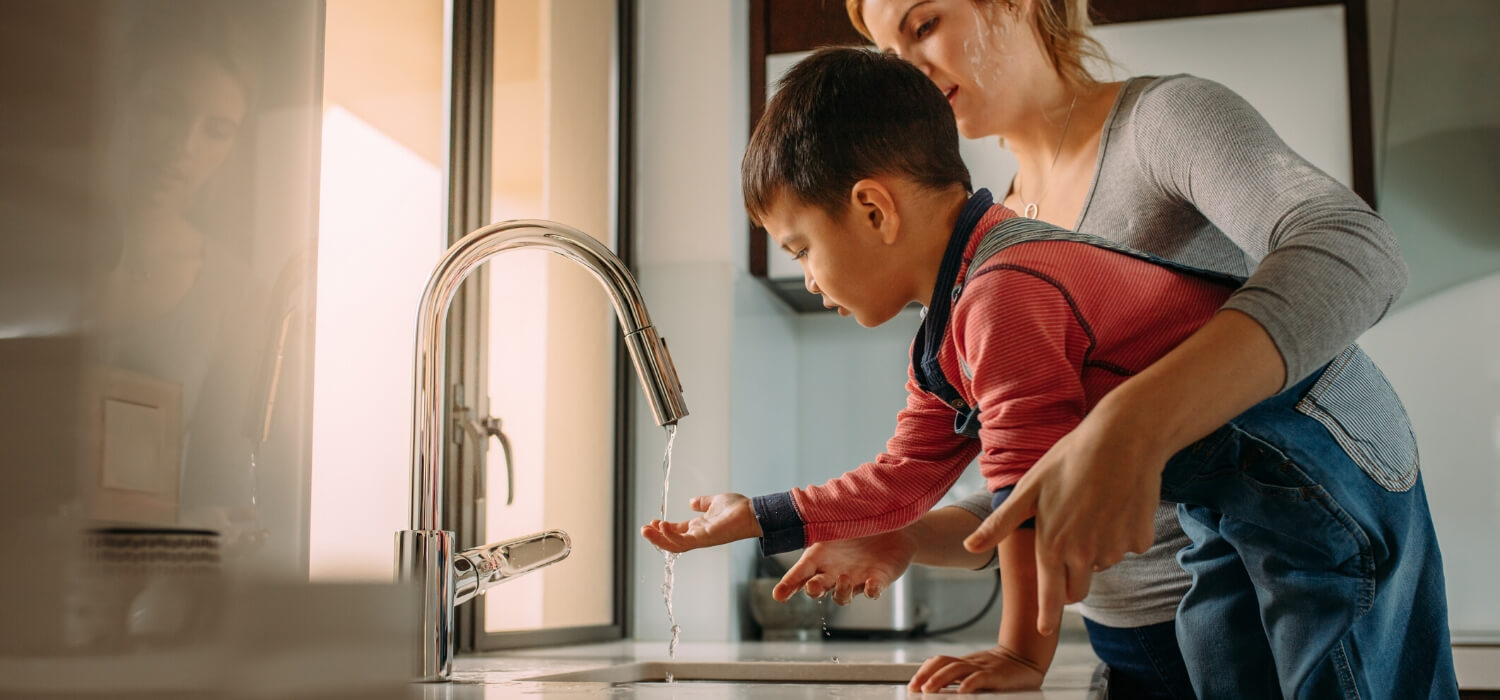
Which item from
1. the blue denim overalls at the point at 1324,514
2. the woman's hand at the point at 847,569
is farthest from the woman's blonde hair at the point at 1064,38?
the woman's hand at the point at 847,569

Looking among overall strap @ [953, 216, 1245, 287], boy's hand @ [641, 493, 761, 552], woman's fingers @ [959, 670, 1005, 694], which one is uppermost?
overall strap @ [953, 216, 1245, 287]

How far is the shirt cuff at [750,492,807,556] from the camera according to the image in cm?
77

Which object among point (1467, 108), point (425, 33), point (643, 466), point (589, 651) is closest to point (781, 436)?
point (643, 466)

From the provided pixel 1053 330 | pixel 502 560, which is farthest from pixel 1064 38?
pixel 502 560

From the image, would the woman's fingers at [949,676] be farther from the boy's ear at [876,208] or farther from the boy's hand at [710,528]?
the boy's ear at [876,208]

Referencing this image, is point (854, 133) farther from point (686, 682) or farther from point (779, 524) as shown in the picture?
point (686, 682)

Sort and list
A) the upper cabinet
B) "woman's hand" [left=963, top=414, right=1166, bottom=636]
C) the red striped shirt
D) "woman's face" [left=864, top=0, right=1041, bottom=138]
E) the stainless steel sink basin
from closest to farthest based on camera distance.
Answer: "woman's hand" [left=963, top=414, right=1166, bottom=636], the red striped shirt, "woman's face" [left=864, top=0, right=1041, bottom=138], the stainless steel sink basin, the upper cabinet

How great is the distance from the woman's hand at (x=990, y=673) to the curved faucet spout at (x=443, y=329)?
0.26 meters

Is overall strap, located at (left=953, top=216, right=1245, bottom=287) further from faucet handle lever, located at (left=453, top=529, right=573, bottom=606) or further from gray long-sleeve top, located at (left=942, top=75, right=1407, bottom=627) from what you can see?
faucet handle lever, located at (left=453, top=529, right=573, bottom=606)

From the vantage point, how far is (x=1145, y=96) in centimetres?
92

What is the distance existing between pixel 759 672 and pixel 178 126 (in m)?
1.07

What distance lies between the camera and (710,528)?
761 mm

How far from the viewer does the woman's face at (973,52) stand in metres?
1.08

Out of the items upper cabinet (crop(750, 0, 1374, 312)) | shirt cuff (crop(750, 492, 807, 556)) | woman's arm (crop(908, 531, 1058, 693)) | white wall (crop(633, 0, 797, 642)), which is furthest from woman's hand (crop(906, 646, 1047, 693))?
upper cabinet (crop(750, 0, 1374, 312))
